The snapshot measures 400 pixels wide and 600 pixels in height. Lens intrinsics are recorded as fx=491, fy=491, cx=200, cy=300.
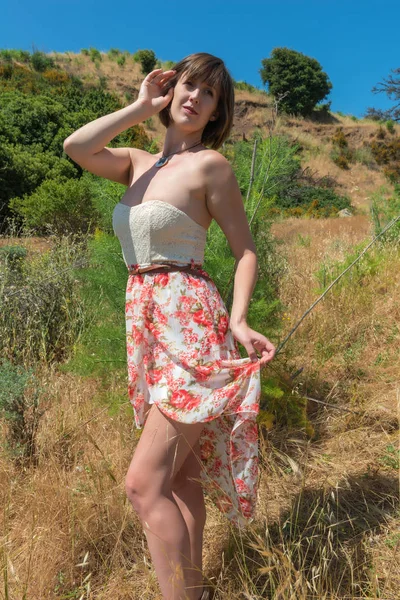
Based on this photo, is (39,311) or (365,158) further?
(365,158)

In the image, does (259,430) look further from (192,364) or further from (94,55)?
(94,55)

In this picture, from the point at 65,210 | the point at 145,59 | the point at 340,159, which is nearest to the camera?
the point at 65,210

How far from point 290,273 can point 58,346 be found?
222cm

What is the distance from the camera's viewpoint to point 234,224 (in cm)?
147

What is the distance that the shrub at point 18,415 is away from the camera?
2.38 metres

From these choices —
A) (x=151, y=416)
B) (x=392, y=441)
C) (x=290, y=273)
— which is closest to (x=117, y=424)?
(x=151, y=416)

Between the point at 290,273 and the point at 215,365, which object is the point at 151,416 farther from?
the point at 290,273

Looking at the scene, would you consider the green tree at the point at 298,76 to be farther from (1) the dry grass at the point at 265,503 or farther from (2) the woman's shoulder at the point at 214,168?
(2) the woman's shoulder at the point at 214,168

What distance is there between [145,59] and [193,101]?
101ft

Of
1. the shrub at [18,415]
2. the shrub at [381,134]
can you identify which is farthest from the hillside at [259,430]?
the shrub at [381,134]

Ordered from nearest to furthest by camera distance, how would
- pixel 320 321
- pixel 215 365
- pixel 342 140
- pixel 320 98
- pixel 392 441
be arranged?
pixel 215 365 < pixel 392 441 < pixel 320 321 < pixel 342 140 < pixel 320 98

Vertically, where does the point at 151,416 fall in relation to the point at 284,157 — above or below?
below

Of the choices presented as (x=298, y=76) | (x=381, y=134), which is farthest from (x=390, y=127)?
(x=298, y=76)

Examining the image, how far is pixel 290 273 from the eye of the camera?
15.3 ft
